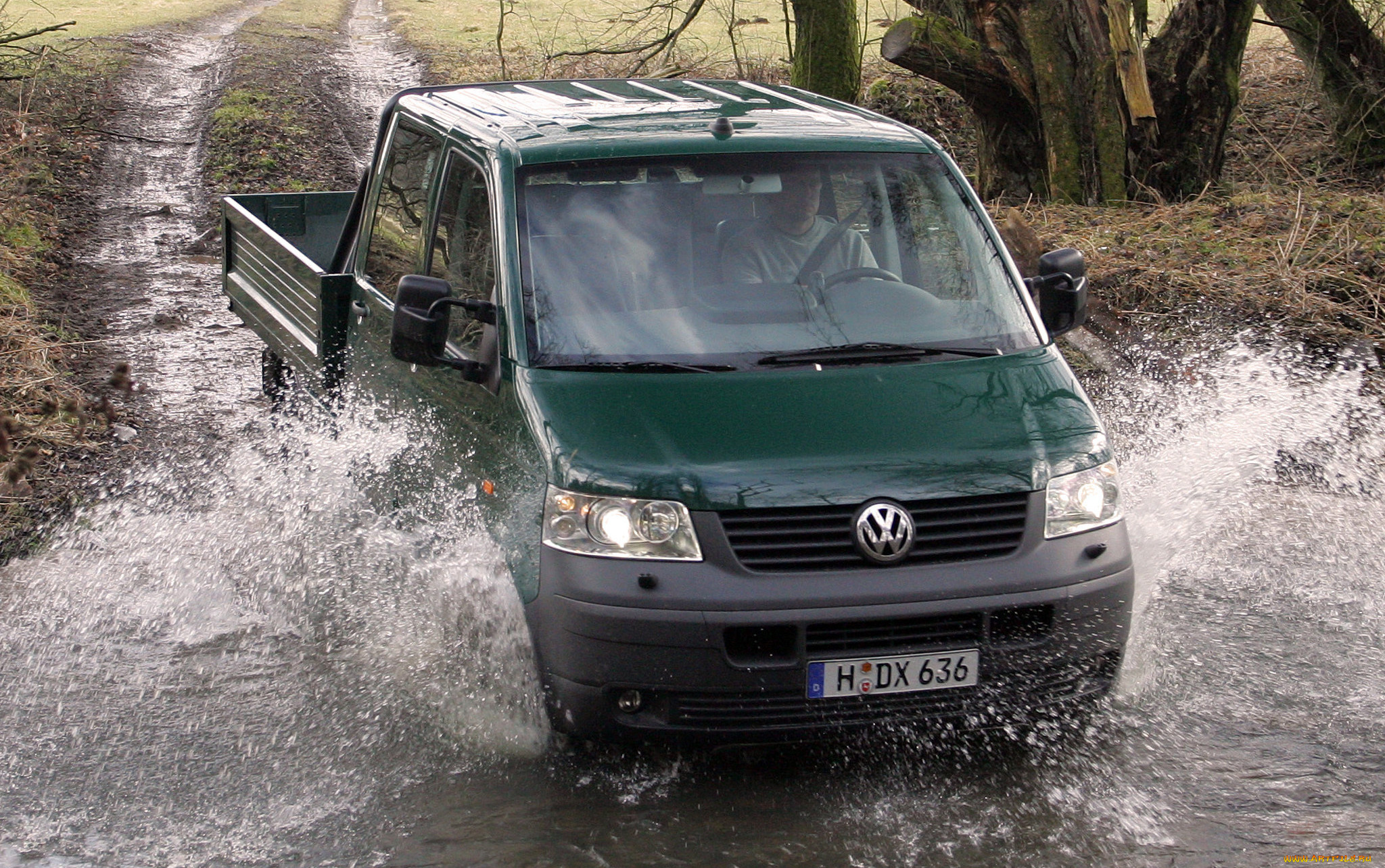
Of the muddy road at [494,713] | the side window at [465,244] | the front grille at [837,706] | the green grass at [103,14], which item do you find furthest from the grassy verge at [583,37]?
the front grille at [837,706]

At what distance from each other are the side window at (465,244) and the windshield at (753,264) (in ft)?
0.77

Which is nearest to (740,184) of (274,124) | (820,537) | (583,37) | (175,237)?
(820,537)

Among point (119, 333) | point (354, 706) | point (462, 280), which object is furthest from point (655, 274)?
point (119, 333)

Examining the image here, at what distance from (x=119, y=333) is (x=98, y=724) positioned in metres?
5.85

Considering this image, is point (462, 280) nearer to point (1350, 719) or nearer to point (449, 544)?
point (449, 544)

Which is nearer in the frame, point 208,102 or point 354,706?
point 354,706

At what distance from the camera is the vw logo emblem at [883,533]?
3977mm

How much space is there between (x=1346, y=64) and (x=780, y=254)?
9892 mm

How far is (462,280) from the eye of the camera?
5234mm

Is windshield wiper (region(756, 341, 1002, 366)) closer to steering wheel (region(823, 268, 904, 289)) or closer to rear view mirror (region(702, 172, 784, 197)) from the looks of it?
steering wheel (region(823, 268, 904, 289))

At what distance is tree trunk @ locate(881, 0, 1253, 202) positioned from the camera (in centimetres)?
1159

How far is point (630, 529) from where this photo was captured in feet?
13.2

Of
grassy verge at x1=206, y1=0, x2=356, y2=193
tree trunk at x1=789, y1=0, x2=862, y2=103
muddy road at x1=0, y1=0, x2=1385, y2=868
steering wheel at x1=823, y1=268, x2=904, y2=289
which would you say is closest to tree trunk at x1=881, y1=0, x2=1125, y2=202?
tree trunk at x1=789, y1=0, x2=862, y2=103

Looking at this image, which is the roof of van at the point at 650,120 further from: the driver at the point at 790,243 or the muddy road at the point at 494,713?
the muddy road at the point at 494,713
